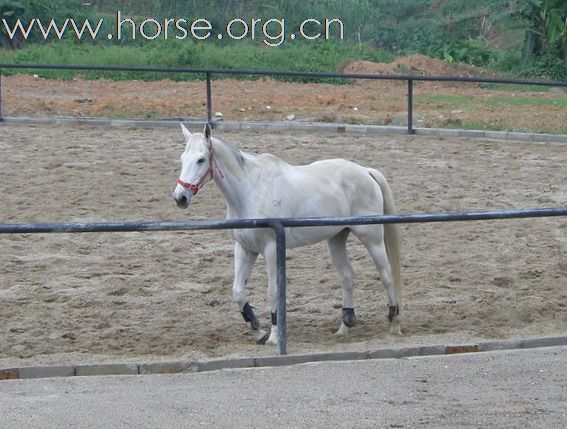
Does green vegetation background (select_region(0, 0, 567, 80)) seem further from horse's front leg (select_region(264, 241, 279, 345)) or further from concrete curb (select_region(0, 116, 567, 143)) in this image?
horse's front leg (select_region(264, 241, 279, 345))

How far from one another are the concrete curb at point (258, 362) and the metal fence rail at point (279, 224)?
11.9 inches

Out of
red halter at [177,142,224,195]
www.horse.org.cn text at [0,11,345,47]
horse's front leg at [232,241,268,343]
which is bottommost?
horse's front leg at [232,241,268,343]

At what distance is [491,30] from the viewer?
35844mm

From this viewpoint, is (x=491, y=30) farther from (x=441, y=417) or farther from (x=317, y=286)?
(x=441, y=417)

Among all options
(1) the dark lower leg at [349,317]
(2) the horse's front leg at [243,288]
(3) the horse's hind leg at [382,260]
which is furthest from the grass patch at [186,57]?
(2) the horse's front leg at [243,288]

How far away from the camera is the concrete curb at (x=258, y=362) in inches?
281

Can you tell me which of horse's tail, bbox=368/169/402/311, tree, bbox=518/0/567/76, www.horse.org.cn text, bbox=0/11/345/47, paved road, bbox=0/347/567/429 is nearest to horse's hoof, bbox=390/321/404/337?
horse's tail, bbox=368/169/402/311

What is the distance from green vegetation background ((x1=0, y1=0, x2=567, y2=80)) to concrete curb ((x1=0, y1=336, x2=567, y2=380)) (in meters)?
16.8

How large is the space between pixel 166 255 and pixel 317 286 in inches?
63.0

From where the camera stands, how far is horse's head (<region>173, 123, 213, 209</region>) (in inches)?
315

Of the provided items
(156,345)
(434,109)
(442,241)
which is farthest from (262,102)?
(156,345)

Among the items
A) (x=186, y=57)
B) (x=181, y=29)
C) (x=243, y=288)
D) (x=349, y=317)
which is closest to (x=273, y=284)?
(x=243, y=288)

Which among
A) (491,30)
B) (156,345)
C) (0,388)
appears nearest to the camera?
(0,388)

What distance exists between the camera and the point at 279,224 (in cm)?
747
